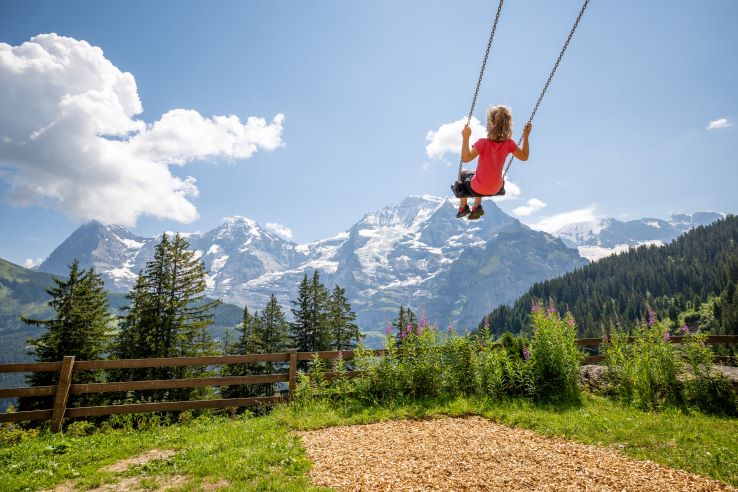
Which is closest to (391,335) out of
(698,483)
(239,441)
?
(239,441)

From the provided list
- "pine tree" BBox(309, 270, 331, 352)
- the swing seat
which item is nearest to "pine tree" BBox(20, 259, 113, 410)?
"pine tree" BBox(309, 270, 331, 352)

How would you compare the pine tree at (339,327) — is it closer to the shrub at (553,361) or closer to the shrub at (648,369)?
the shrub at (553,361)

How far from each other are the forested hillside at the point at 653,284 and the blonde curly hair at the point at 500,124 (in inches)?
5101

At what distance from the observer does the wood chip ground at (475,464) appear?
204 inches

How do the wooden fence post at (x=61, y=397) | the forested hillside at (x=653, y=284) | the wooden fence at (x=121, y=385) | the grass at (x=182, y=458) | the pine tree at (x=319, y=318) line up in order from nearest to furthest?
→ 1. the grass at (x=182, y=458)
2. the wooden fence at (x=121, y=385)
3. the wooden fence post at (x=61, y=397)
4. the pine tree at (x=319, y=318)
5. the forested hillside at (x=653, y=284)

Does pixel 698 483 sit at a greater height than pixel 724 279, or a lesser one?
lesser

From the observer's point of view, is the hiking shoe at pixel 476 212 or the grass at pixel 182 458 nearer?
the grass at pixel 182 458

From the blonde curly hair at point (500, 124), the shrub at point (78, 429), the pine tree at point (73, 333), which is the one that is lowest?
the shrub at point (78, 429)

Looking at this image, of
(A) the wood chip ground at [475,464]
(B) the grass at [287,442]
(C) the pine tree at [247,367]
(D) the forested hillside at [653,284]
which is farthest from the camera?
(D) the forested hillside at [653,284]

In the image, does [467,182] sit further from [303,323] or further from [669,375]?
[303,323]

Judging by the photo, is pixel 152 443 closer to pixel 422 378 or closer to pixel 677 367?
pixel 422 378

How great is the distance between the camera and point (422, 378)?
1018 cm

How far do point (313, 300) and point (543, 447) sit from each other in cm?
A: 3683

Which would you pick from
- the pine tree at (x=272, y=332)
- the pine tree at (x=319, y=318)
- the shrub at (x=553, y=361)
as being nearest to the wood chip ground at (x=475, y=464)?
the shrub at (x=553, y=361)
